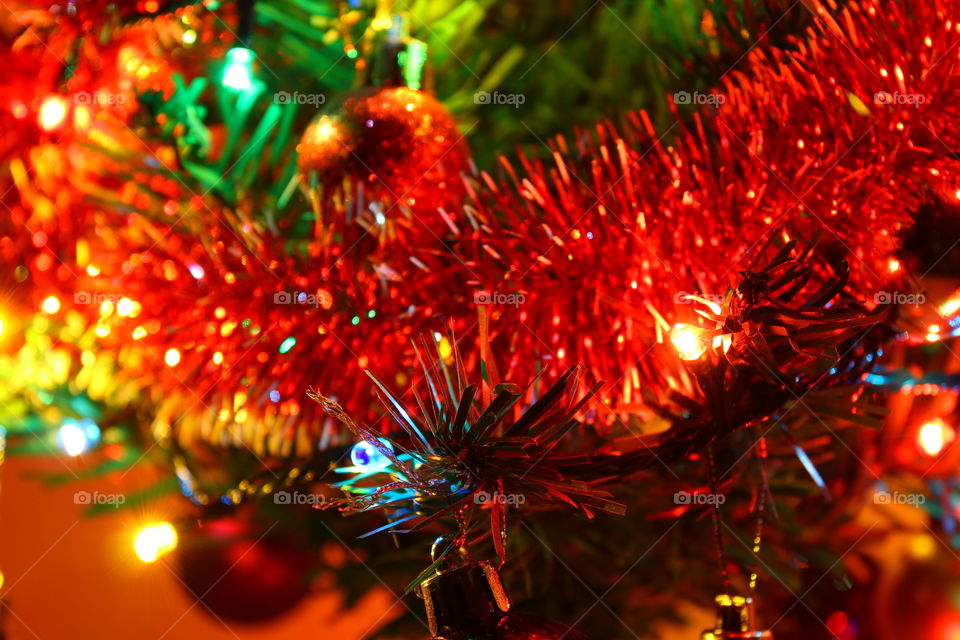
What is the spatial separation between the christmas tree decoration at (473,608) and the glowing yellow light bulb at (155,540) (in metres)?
0.41

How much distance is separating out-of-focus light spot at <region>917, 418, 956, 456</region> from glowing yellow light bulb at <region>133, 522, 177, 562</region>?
60cm

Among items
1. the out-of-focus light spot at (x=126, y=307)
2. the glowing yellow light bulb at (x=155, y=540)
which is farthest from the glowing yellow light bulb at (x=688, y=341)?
the glowing yellow light bulb at (x=155, y=540)

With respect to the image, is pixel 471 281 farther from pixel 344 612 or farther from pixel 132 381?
pixel 344 612

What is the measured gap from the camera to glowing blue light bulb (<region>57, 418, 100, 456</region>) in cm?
75

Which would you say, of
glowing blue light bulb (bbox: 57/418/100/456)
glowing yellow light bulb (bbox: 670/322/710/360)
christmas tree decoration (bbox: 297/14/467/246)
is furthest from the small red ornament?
glowing yellow light bulb (bbox: 670/322/710/360)

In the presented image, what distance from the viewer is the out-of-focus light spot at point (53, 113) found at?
25.6 inches

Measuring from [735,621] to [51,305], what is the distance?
0.54m

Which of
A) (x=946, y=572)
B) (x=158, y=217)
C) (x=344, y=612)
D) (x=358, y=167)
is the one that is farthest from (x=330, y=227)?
(x=946, y=572)

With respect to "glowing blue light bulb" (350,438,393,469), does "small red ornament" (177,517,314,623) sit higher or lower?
lower

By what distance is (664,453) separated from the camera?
37cm

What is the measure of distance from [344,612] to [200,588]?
0.13m

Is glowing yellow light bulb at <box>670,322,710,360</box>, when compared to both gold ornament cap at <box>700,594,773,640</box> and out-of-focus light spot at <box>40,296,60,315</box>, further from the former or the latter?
out-of-focus light spot at <box>40,296,60,315</box>

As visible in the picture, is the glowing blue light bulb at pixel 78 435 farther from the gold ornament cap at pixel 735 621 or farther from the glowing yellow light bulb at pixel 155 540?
the gold ornament cap at pixel 735 621

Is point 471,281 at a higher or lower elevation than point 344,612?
higher
